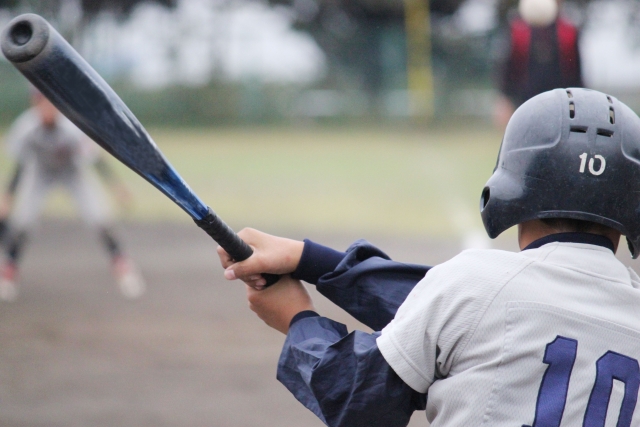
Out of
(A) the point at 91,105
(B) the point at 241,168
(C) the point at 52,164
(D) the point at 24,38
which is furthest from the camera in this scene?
(B) the point at 241,168

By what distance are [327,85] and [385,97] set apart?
1589mm

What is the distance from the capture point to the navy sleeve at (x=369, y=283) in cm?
165

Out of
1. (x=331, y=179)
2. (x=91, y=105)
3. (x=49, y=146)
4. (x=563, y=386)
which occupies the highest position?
(x=91, y=105)

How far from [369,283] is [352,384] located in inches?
10.8

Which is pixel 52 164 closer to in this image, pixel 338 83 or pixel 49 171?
pixel 49 171

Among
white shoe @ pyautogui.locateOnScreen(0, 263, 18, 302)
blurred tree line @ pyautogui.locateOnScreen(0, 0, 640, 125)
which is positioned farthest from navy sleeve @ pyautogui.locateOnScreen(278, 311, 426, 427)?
blurred tree line @ pyautogui.locateOnScreen(0, 0, 640, 125)

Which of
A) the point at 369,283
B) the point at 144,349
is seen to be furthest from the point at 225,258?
the point at 144,349

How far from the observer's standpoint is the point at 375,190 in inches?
444

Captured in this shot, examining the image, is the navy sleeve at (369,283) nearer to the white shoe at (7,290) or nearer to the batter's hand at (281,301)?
the batter's hand at (281,301)

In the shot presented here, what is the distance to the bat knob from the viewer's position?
4.29 ft

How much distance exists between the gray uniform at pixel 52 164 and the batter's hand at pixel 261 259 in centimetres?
493

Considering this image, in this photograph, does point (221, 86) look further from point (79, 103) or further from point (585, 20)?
point (79, 103)

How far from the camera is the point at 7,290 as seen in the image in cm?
602

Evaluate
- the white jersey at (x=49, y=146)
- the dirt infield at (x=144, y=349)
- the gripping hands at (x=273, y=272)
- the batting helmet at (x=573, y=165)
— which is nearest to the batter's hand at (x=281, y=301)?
the gripping hands at (x=273, y=272)
